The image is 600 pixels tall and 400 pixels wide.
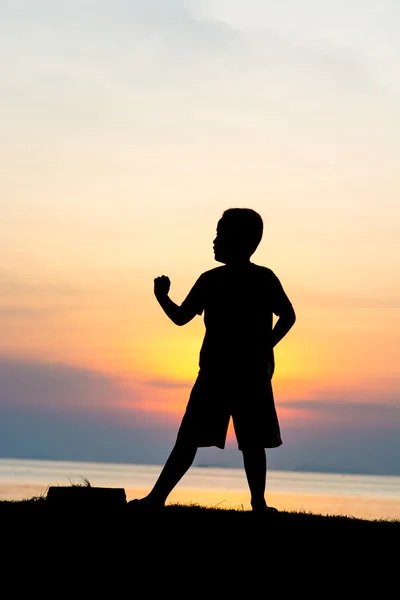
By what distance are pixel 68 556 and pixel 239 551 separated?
4.42 ft

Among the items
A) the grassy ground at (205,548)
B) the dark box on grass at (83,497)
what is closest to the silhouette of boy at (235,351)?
the grassy ground at (205,548)

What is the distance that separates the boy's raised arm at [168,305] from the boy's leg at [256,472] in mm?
1393

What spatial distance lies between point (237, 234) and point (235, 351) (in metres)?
1.14

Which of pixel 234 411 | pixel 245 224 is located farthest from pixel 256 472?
pixel 245 224

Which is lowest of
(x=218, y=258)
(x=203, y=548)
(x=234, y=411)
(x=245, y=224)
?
(x=203, y=548)

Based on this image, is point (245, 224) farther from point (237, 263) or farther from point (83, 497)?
point (83, 497)

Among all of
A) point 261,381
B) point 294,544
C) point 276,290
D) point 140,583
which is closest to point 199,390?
point 261,381

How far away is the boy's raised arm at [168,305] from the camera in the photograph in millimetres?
9914

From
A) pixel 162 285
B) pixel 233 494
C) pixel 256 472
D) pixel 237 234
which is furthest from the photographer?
pixel 233 494

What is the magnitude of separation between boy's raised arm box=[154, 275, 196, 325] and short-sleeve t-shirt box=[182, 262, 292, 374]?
8 centimetres

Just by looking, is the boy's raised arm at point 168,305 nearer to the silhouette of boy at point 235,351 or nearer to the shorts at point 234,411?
the silhouette of boy at point 235,351

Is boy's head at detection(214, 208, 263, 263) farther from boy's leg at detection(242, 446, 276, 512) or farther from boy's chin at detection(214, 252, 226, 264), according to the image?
boy's leg at detection(242, 446, 276, 512)

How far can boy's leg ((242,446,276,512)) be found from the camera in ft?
32.0

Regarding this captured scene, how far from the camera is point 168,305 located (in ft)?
32.6
